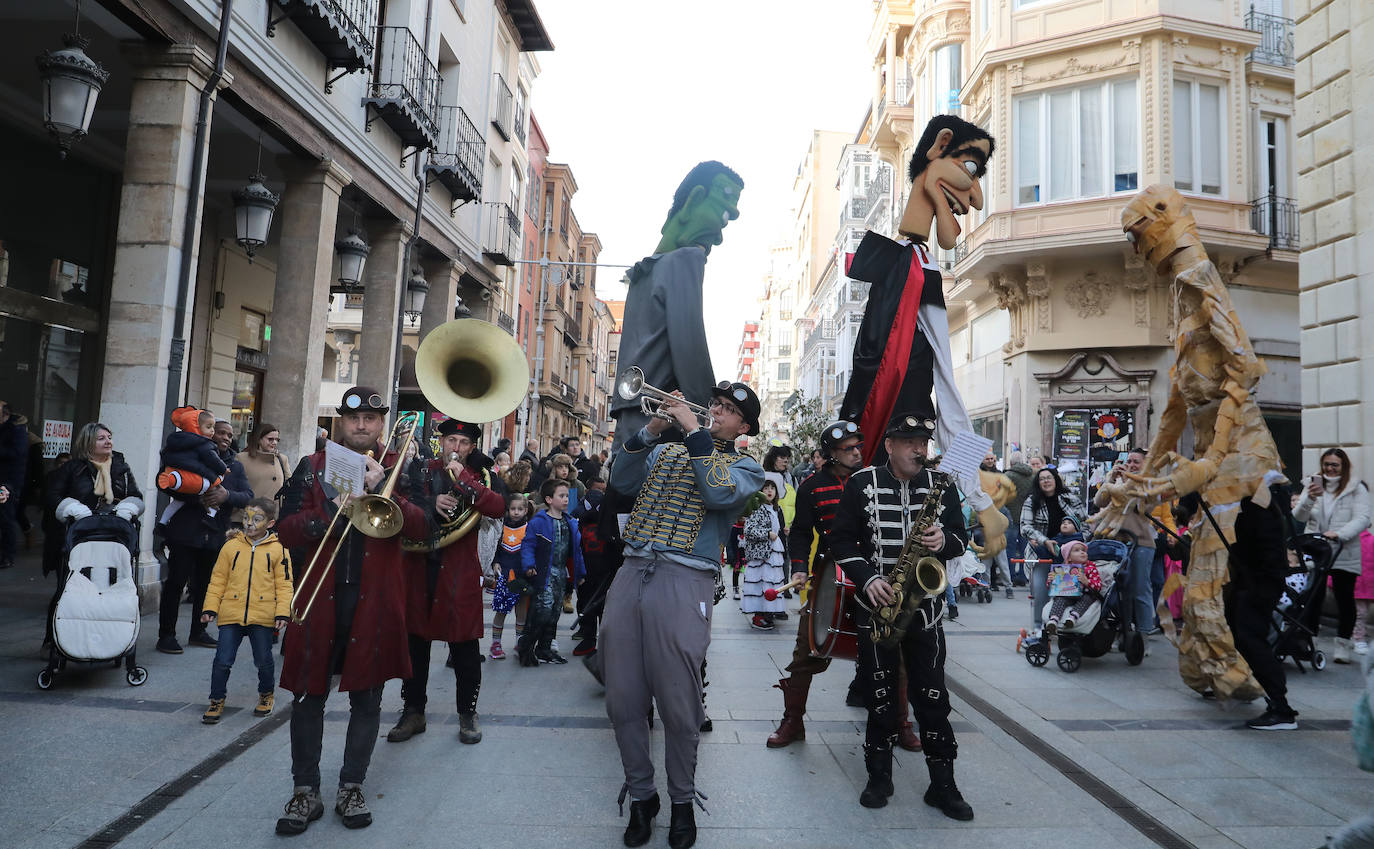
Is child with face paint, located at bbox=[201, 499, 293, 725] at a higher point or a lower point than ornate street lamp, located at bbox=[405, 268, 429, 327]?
lower

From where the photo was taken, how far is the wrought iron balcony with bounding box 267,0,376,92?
418 inches

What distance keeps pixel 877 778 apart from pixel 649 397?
208 cm

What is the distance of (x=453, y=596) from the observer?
4.82 metres

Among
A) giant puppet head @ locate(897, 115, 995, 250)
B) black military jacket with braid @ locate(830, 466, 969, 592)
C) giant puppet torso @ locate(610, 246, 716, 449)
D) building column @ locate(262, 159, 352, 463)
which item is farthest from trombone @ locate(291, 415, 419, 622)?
building column @ locate(262, 159, 352, 463)

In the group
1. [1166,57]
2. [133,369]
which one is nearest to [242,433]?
[133,369]

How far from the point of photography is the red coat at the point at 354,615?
3684 mm

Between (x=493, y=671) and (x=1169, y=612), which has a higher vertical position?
(x=1169, y=612)

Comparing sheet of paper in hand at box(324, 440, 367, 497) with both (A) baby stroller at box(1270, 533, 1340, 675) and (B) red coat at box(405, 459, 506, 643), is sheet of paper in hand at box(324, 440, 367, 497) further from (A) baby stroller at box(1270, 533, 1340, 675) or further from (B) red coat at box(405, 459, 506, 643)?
(A) baby stroller at box(1270, 533, 1340, 675)

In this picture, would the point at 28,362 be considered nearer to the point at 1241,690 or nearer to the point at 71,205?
the point at 71,205

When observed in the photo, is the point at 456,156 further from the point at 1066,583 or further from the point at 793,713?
the point at 793,713

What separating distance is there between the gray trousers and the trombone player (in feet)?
3.41

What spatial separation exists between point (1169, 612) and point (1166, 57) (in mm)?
15234

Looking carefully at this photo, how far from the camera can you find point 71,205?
41.7ft

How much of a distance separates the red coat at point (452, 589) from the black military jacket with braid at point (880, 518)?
1.78 metres
